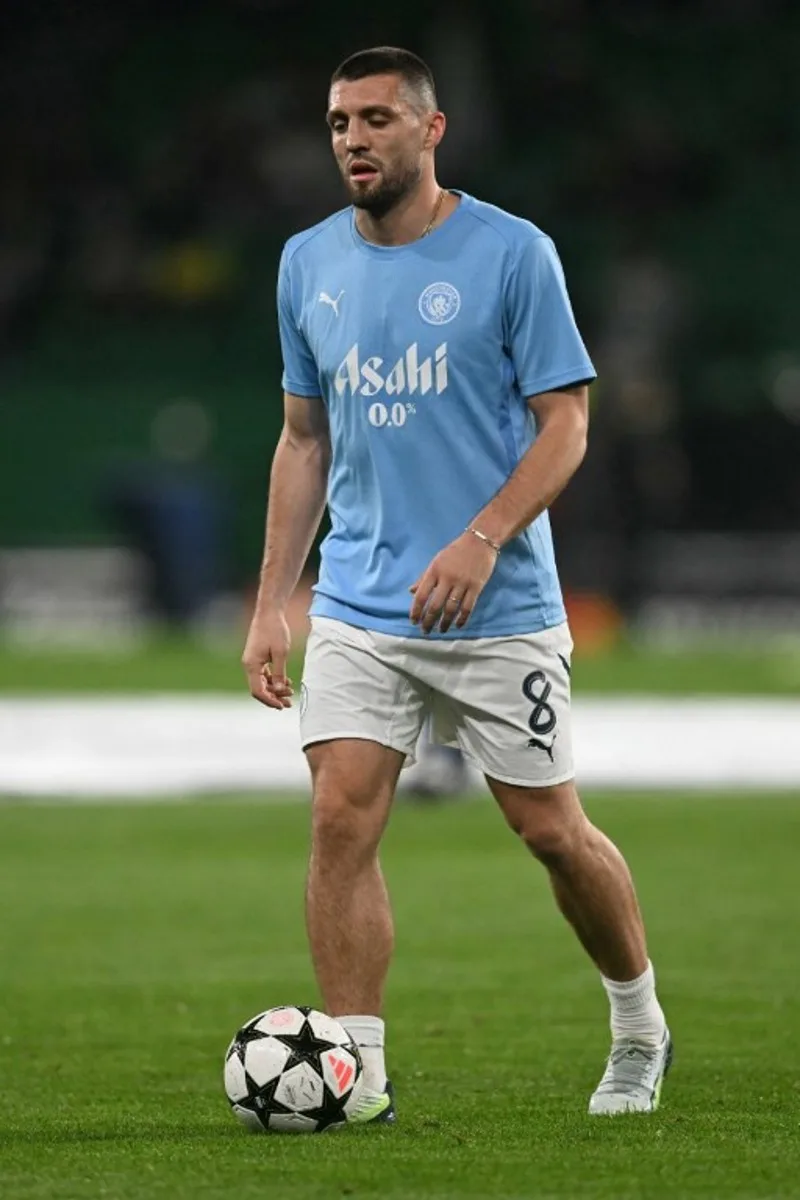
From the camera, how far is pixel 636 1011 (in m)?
5.87

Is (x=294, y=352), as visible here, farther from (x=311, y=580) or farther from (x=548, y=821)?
(x=311, y=580)

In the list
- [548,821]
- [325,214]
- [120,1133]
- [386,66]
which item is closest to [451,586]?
[548,821]

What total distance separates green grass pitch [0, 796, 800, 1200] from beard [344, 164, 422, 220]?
2.06m

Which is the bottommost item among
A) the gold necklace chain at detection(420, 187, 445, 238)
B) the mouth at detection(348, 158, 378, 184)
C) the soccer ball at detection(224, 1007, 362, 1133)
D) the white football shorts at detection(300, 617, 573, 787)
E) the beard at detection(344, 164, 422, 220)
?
the soccer ball at detection(224, 1007, 362, 1133)

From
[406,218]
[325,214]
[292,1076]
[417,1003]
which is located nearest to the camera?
[292,1076]

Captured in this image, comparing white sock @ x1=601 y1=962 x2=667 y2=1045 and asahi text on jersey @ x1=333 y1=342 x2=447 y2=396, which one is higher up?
asahi text on jersey @ x1=333 y1=342 x2=447 y2=396

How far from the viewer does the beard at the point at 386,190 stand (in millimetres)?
5691

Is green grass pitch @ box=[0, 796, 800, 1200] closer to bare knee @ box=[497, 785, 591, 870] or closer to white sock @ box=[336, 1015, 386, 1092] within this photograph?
white sock @ box=[336, 1015, 386, 1092]

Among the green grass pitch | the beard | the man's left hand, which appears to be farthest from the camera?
the beard

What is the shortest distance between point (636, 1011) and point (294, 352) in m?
1.75

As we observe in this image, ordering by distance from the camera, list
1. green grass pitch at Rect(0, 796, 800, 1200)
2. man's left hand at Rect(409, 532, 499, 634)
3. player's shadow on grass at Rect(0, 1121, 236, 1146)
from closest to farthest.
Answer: green grass pitch at Rect(0, 796, 800, 1200), player's shadow on grass at Rect(0, 1121, 236, 1146), man's left hand at Rect(409, 532, 499, 634)

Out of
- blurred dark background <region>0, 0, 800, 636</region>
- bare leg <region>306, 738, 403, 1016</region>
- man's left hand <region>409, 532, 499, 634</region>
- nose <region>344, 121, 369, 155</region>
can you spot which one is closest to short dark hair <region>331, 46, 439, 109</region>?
nose <region>344, 121, 369, 155</region>

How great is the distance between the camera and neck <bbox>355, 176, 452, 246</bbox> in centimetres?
577

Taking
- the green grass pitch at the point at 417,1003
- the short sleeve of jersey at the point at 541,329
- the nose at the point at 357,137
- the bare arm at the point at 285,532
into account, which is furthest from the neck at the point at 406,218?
the green grass pitch at the point at 417,1003
